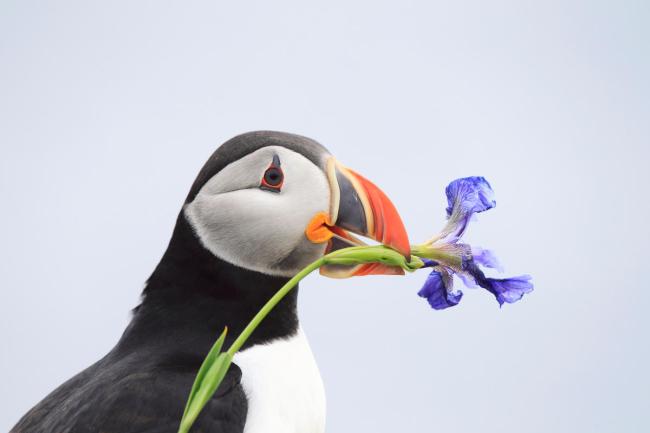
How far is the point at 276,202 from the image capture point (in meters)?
1.99

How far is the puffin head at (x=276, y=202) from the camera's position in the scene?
77.3 inches

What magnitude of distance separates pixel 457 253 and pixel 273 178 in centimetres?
69

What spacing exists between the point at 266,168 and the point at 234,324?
387mm

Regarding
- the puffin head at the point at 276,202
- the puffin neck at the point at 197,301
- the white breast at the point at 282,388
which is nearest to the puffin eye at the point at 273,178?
the puffin head at the point at 276,202

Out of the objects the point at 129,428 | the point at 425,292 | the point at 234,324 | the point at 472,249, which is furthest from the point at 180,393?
the point at 472,249

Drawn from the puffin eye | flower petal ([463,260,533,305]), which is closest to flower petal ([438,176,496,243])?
flower petal ([463,260,533,305])

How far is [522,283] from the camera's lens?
1.31 m

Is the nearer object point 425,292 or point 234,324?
point 425,292

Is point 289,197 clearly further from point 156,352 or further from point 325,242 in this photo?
point 156,352

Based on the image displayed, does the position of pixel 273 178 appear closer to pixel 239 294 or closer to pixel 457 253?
pixel 239 294

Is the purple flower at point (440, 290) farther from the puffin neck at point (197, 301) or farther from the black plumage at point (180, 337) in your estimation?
the puffin neck at point (197, 301)

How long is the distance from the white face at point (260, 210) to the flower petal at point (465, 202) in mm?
534

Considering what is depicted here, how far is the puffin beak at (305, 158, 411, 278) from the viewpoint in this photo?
6.03ft

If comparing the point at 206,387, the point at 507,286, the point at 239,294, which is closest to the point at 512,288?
the point at 507,286
